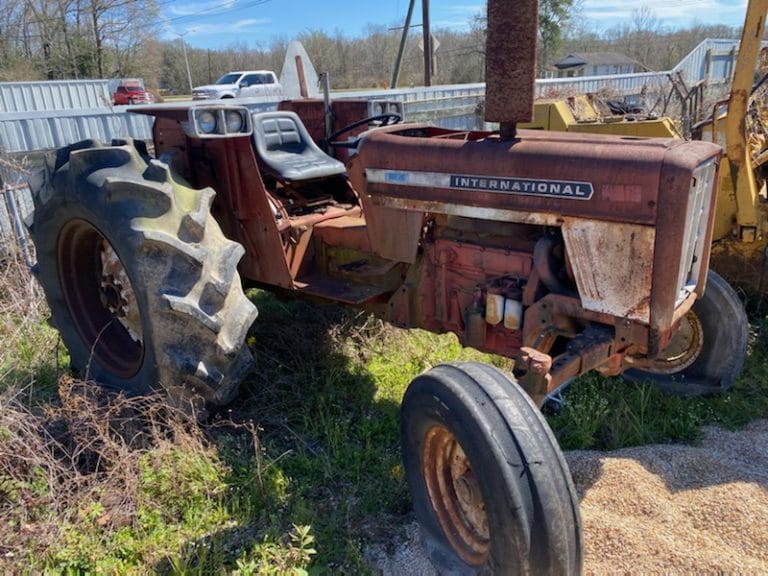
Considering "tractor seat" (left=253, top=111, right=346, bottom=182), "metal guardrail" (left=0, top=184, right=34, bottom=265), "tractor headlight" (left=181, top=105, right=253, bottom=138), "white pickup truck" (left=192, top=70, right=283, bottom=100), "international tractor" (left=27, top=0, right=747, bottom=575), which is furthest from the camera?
"white pickup truck" (left=192, top=70, right=283, bottom=100)

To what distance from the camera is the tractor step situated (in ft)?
10.9

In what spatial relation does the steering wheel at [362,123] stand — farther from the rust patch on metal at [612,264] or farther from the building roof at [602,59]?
the building roof at [602,59]

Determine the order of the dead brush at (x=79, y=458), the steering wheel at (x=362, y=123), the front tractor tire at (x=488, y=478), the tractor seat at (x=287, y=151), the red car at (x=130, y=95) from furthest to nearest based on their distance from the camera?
the red car at (x=130, y=95) < the steering wheel at (x=362, y=123) < the tractor seat at (x=287, y=151) < the dead brush at (x=79, y=458) < the front tractor tire at (x=488, y=478)

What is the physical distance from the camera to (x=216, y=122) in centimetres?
313

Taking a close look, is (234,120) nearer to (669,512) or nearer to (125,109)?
(125,109)

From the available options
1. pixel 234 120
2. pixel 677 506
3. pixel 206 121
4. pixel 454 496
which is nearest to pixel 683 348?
pixel 677 506

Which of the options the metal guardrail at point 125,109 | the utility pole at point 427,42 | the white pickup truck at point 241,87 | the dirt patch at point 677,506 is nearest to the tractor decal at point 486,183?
the dirt patch at point 677,506

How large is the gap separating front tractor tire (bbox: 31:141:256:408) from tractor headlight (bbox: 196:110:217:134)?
10.9 inches

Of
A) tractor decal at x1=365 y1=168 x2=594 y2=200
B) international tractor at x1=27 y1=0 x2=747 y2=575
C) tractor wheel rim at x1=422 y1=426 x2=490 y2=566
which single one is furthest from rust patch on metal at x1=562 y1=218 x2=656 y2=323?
tractor wheel rim at x1=422 y1=426 x2=490 y2=566

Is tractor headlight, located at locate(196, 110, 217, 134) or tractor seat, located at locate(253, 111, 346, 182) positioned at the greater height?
tractor headlight, located at locate(196, 110, 217, 134)

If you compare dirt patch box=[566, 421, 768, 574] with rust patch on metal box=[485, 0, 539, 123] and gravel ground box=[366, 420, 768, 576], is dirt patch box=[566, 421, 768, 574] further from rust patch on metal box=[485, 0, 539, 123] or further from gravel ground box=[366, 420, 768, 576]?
rust patch on metal box=[485, 0, 539, 123]

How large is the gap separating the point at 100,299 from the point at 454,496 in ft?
8.17

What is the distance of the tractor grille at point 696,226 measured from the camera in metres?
2.37

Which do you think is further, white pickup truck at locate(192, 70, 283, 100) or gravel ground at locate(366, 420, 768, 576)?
white pickup truck at locate(192, 70, 283, 100)
